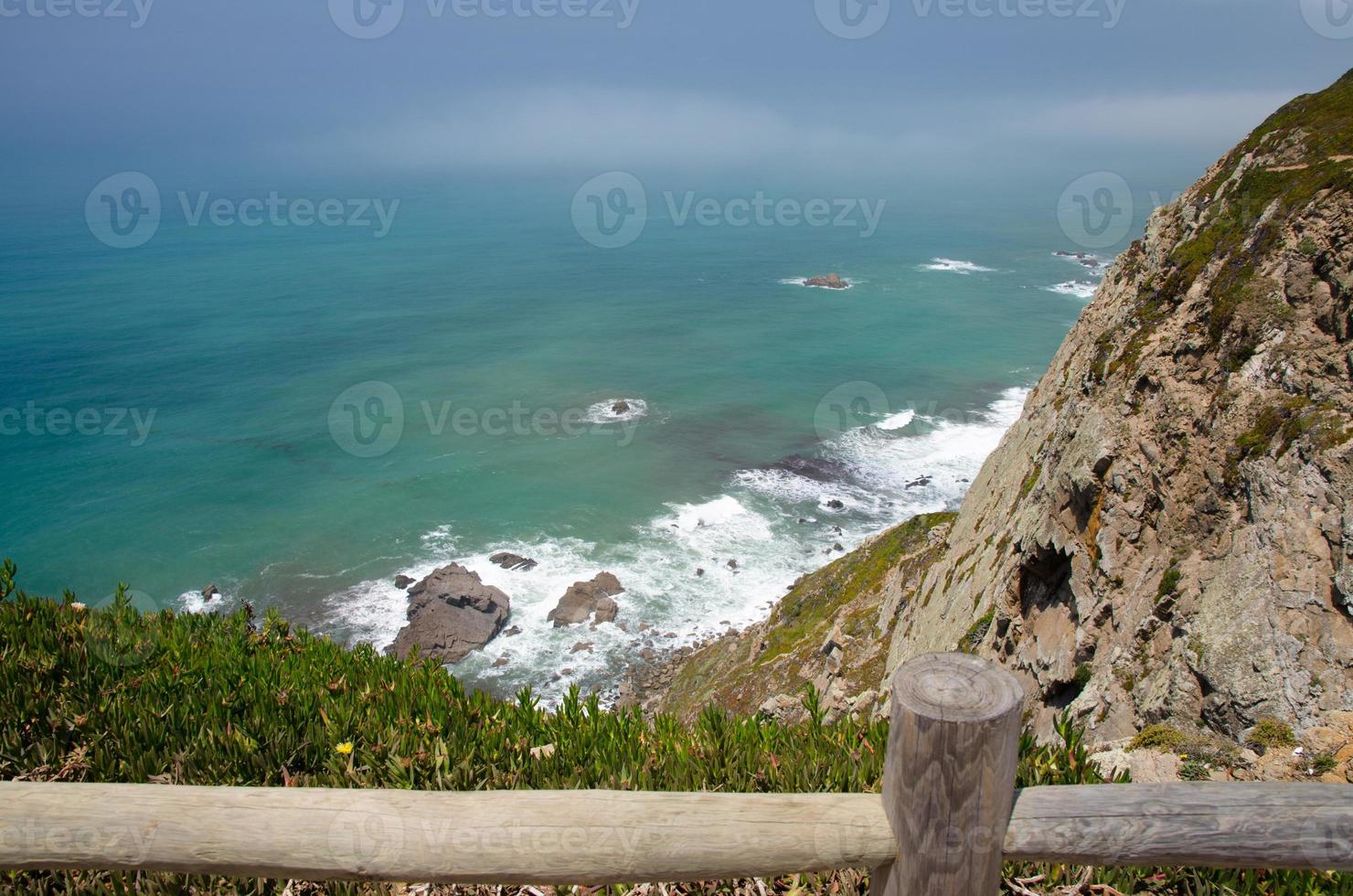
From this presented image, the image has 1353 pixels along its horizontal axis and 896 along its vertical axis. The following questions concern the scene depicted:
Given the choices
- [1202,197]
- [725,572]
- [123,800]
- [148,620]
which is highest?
[1202,197]

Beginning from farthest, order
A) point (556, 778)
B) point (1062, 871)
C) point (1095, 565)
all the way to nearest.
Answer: point (1095, 565) → point (556, 778) → point (1062, 871)

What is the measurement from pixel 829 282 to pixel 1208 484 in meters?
110

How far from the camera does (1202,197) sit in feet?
46.8

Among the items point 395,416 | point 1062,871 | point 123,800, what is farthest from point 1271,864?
point 395,416

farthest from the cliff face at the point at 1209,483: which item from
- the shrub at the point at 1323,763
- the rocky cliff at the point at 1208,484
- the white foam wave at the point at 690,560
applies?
the white foam wave at the point at 690,560

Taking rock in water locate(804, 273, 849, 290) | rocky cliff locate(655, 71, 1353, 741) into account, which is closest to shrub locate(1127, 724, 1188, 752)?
rocky cliff locate(655, 71, 1353, 741)

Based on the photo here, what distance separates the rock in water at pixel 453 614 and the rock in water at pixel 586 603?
2.81 metres

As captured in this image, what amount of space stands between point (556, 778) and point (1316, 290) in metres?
11.2

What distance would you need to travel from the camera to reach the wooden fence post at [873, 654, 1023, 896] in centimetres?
290

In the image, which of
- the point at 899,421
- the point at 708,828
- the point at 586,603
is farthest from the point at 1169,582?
the point at 899,421

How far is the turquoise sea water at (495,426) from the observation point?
4481 cm

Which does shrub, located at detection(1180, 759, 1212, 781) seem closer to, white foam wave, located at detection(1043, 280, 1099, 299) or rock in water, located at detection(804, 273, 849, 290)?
rock in water, located at detection(804, 273, 849, 290)

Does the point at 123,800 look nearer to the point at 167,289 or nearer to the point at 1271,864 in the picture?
the point at 1271,864

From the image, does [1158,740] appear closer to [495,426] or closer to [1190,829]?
[1190,829]
